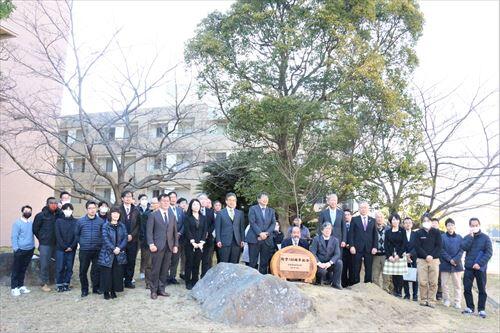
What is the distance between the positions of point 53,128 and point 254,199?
5.51 meters

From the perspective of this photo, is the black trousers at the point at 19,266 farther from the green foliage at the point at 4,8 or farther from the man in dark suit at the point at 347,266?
the man in dark suit at the point at 347,266

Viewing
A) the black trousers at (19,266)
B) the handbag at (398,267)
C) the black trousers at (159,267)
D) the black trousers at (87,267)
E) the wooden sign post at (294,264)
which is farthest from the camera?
the handbag at (398,267)

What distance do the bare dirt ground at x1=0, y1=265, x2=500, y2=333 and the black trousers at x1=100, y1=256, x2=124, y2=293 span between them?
0.55ft

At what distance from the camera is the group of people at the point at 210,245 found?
24.1ft

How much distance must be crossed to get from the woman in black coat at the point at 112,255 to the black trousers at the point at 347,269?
410 centimetres

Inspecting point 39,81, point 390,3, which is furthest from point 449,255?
point 39,81

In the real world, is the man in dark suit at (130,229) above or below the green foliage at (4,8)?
below

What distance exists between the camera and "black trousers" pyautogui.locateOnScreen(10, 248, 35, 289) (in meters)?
7.68

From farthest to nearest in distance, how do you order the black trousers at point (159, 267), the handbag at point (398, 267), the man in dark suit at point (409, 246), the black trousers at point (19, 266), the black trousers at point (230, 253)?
the man in dark suit at point (409, 246)
the handbag at point (398, 267)
the black trousers at point (230, 253)
the black trousers at point (19, 266)
the black trousers at point (159, 267)

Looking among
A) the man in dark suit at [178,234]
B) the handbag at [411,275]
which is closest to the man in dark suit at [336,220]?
the handbag at [411,275]

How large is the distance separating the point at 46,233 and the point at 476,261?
7571 mm

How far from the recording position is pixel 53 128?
10.4 m

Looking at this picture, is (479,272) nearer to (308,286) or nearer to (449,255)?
(449,255)

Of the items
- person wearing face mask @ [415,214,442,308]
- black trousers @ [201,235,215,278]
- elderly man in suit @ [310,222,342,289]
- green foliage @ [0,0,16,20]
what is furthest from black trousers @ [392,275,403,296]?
green foliage @ [0,0,16,20]
